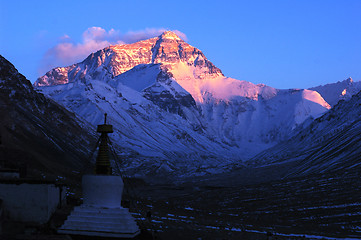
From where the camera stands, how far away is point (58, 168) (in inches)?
6117

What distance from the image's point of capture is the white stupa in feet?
104

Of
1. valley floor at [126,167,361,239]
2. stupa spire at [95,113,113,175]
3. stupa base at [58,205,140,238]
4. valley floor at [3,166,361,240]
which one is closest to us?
stupa base at [58,205,140,238]

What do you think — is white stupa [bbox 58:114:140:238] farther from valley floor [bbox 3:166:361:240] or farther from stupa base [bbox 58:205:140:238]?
valley floor [bbox 3:166:361:240]

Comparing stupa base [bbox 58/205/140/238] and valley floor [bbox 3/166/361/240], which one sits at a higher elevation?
valley floor [bbox 3/166/361/240]

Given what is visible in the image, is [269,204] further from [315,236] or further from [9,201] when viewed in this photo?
[9,201]

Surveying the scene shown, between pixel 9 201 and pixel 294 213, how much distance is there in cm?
7298

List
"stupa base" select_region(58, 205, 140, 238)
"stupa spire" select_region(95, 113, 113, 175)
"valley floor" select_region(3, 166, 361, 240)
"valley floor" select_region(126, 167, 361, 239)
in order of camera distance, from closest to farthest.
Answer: "stupa base" select_region(58, 205, 140, 238), "stupa spire" select_region(95, 113, 113, 175), "valley floor" select_region(3, 166, 361, 240), "valley floor" select_region(126, 167, 361, 239)

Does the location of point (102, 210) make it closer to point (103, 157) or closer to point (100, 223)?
point (100, 223)

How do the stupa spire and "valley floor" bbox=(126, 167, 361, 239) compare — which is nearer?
the stupa spire

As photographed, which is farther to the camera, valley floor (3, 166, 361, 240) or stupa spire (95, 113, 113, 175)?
valley floor (3, 166, 361, 240)

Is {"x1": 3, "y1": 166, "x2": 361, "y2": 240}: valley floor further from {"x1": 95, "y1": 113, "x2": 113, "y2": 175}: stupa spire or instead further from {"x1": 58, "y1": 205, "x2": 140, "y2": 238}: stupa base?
{"x1": 95, "y1": 113, "x2": 113, "y2": 175}: stupa spire

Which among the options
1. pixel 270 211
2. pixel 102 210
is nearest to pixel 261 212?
pixel 270 211

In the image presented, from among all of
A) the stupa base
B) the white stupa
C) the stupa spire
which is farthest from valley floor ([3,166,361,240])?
the stupa spire

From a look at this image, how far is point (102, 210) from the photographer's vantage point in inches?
1256
